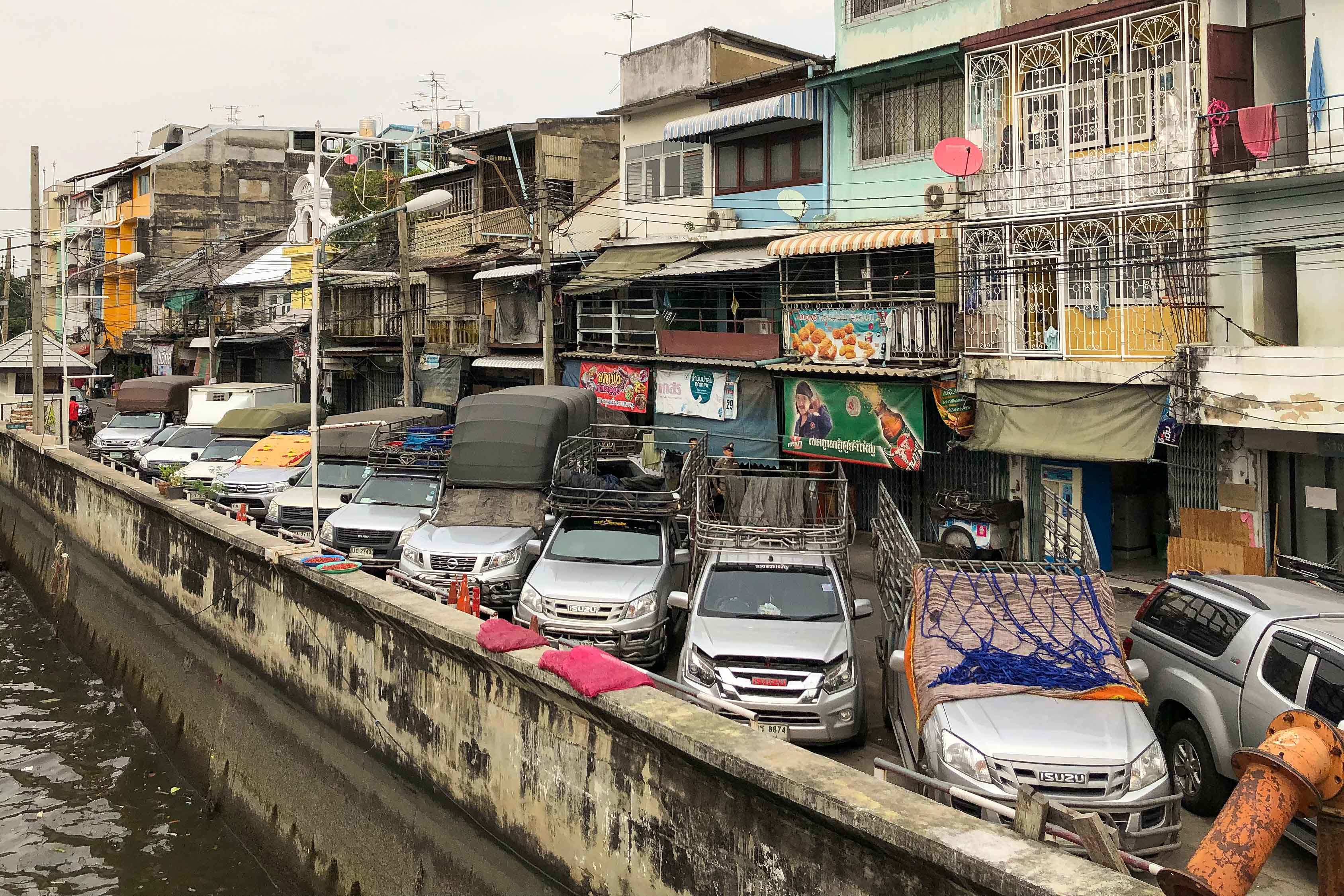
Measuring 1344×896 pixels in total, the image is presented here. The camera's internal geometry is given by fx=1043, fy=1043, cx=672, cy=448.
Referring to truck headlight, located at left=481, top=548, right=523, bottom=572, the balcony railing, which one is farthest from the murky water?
the balcony railing

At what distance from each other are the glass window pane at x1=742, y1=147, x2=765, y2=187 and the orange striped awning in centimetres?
276

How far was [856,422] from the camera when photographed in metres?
19.7

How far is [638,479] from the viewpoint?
55.8 feet

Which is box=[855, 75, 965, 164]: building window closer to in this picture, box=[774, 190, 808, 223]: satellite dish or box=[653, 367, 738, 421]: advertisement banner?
box=[774, 190, 808, 223]: satellite dish

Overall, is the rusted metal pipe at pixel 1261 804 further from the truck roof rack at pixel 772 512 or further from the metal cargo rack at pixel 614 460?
the metal cargo rack at pixel 614 460

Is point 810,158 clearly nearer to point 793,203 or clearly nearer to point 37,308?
point 793,203

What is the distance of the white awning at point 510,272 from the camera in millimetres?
28875

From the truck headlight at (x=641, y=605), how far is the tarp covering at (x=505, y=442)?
13.7 ft

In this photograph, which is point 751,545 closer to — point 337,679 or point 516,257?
point 337,679

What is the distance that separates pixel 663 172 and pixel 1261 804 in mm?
22853

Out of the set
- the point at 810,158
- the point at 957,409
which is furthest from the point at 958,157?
the point at 810,158

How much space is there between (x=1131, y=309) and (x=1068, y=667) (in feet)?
29.9

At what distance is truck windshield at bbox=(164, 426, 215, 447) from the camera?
2925cm

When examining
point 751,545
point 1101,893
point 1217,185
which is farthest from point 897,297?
point 1101,893
